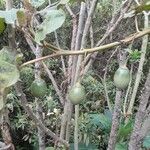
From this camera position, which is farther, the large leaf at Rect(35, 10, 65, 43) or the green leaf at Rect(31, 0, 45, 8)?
the green leaf at Rect(31, 0, 45, 8)

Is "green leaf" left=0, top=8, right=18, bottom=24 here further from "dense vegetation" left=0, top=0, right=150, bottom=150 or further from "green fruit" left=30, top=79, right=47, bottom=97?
"green fruit" left=30, top=79, right=47, bottom=97

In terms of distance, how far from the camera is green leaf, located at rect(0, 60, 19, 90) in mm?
664

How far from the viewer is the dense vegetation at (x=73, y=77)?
0.70 metres

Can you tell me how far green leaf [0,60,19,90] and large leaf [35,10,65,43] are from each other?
0.06 m

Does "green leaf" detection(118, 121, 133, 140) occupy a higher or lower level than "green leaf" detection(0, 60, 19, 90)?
lower

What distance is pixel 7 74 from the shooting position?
26.3 inches

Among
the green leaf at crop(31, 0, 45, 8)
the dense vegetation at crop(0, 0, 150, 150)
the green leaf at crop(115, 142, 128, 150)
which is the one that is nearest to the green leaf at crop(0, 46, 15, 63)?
the dense vegetation at crop(0, 0, 150, 150)

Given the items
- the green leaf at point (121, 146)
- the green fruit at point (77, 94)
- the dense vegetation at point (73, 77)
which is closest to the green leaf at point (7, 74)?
the dense vegetation at point (73, 77)

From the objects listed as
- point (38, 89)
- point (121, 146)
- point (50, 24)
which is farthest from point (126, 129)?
point (50, 24)

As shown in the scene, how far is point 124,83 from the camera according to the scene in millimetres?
847

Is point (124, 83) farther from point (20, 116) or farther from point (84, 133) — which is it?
point (20, 116)

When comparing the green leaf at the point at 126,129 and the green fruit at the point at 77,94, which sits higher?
the green fruit at the point at 77,94

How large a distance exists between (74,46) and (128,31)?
136 cm

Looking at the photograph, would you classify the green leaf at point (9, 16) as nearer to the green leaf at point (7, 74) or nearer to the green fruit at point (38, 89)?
the green leaf at point (7, 74)
